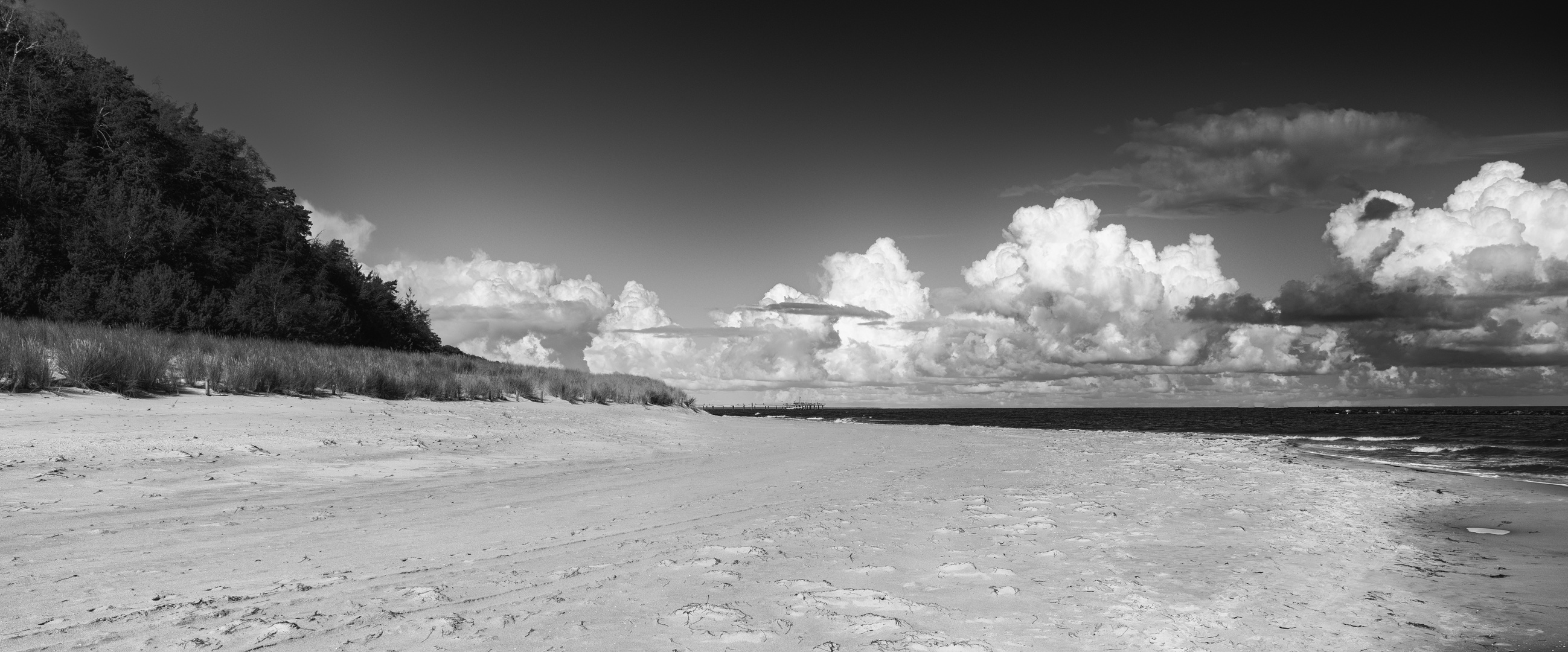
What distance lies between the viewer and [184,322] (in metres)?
30.2

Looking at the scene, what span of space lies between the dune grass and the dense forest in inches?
355

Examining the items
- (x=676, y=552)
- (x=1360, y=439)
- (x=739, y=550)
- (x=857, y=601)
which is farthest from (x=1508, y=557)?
(x=1360, y=439)

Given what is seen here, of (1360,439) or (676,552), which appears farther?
(1360,439)

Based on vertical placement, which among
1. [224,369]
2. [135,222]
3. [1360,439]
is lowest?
[1360,439]

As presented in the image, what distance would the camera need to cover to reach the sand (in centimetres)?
421

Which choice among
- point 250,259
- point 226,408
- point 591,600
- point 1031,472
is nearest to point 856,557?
point 591,600

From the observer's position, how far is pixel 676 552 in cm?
604

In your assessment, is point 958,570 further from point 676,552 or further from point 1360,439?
point 1360,439

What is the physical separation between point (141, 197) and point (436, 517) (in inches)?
1471

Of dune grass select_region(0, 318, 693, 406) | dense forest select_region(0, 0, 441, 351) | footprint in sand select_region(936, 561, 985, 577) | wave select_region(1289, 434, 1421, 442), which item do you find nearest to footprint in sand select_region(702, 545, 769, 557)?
footprint in sand select_region(936, 561, 985, 577)

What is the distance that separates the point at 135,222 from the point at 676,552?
3641 cm

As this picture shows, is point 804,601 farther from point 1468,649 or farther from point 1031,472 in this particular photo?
point 1031,472

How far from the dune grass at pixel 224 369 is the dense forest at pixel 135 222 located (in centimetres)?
902

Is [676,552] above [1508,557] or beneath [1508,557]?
above
